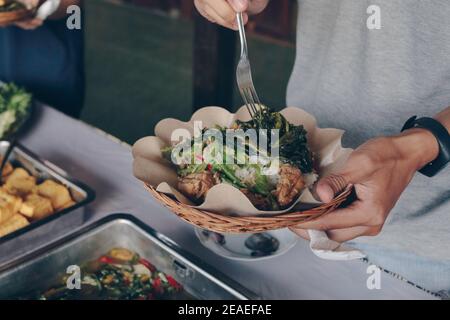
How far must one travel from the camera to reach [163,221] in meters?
1.78

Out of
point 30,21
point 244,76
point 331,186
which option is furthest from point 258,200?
point 30,21

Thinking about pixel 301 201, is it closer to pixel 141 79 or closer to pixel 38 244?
pixel 38 244

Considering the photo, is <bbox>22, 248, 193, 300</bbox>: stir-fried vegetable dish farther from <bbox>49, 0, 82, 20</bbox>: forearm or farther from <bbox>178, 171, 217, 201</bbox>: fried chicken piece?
<bbox>49, 0, 82, 20</bbox>: forearm

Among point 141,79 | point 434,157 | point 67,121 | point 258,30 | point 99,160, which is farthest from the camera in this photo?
point 258,30

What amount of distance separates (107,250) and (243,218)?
0.62m

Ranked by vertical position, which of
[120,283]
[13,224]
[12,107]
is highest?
[12,107]

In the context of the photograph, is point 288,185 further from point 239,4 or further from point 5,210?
point 5,210

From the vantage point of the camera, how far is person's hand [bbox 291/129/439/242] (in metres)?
1.22

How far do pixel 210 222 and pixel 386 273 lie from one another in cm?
60

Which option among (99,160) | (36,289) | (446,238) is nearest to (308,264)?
(446,238)

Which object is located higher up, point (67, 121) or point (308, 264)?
point (67, 121)

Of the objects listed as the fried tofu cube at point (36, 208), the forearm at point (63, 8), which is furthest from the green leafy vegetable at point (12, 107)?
the fried tofu cube at point (36, 208)

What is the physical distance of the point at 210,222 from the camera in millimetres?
1200
